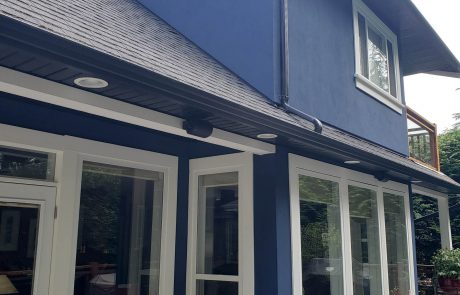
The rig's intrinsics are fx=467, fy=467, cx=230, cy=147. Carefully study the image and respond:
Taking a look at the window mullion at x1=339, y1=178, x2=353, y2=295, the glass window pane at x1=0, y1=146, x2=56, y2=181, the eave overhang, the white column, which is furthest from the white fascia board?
the white column

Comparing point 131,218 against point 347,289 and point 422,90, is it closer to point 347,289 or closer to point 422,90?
point 347,289

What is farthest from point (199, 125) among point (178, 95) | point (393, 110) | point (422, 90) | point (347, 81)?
point (422, 90)

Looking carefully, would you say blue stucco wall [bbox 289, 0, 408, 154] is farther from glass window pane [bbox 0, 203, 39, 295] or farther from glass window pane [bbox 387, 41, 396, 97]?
glass window pane [bbox 0, 203, 39, 295]

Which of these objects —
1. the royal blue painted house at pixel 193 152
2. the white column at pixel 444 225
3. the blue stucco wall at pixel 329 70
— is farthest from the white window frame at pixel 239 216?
the white column at pixel 444 225

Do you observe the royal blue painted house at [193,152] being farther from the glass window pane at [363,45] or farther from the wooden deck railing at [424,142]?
the wooden deck railing at [424,142]

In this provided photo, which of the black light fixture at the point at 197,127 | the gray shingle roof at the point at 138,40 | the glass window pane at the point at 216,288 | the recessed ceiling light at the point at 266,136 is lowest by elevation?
the glass window pane at the point at 216,288

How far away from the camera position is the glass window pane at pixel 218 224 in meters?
5.27

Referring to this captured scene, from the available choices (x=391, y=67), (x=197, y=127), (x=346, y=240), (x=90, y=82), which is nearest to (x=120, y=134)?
(x=197, y=127)

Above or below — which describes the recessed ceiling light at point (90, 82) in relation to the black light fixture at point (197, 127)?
above

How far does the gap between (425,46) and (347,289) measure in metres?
5.56

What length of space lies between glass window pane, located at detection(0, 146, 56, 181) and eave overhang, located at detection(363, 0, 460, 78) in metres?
6.03

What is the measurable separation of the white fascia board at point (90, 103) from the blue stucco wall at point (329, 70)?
2.00 meters

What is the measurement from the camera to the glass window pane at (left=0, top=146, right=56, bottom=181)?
4.13 metres

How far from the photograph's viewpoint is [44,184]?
4.34 metres
